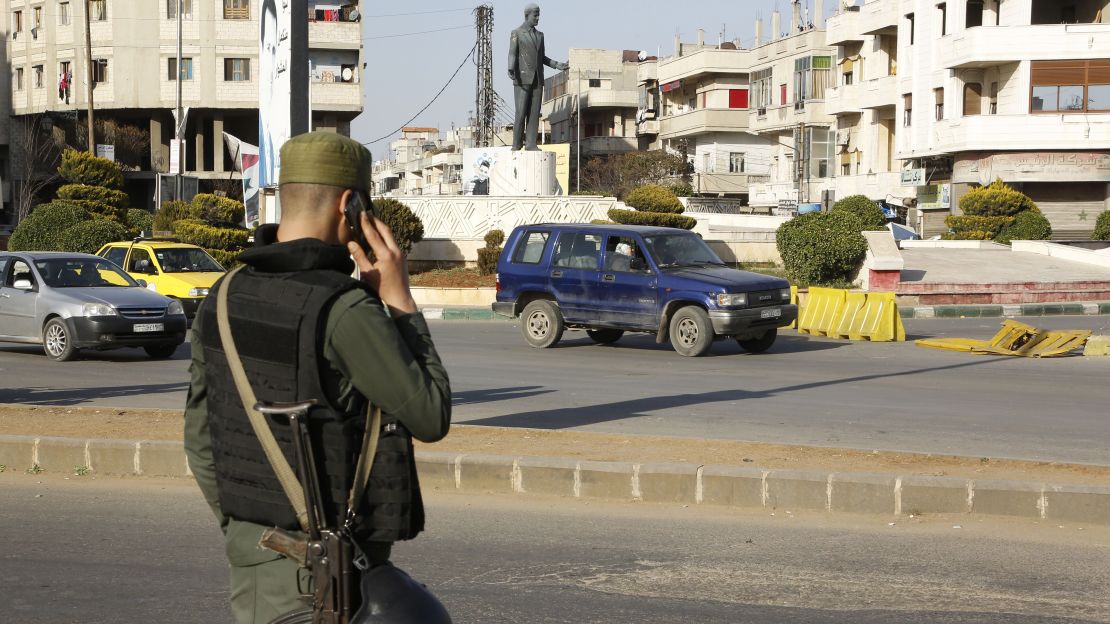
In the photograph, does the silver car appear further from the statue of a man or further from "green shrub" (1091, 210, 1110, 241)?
"green shrub" (1091, 210, 1110, 241)

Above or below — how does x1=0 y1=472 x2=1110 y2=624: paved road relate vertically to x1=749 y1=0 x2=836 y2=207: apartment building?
below

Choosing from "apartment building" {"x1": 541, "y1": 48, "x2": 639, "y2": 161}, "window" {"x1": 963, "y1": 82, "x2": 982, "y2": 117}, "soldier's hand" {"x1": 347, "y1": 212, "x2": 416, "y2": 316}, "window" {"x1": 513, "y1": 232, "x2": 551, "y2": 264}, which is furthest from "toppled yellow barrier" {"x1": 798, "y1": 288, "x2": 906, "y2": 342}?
"apartment building" {"x1": 541, "y1": 48, "x2": 639, "y2": 161}

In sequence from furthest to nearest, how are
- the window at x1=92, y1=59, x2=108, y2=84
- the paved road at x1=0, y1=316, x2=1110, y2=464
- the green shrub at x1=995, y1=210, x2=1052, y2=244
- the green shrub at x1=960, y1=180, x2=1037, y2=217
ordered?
the window at x1=92, y1=59, x2=108, y2=84 < the green shrub at x1=960, y1=180, x2=1037, y2=217 < the green shrub at x1=995, y1=210, x2=1052, y2=244 < the paved road at x1=0, y1=316, x2=1110, y2=464

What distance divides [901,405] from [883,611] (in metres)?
7.19

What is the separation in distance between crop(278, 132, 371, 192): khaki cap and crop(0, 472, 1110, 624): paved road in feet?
10.4

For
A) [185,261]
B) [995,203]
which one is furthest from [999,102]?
[185,261]

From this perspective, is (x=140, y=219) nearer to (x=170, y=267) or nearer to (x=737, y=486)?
(x=170, y=267)

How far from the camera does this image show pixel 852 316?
2069 centimetres

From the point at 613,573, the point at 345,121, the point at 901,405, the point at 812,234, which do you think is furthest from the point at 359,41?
the point at 613,573

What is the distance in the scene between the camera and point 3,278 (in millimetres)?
18078

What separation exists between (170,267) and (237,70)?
44.8m

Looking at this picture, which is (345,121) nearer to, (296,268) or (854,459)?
(854,459)

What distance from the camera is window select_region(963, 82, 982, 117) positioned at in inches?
2069

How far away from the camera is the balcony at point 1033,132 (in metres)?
47.8
